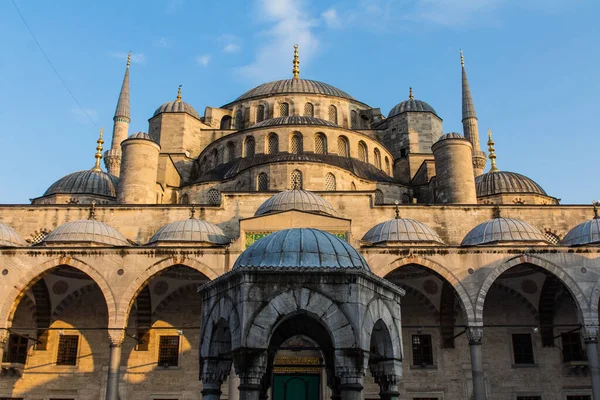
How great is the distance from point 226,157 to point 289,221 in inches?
291

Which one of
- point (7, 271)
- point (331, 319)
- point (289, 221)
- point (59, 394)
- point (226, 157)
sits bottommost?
point (59, 394)

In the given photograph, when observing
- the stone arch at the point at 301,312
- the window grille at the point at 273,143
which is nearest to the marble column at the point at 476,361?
the stone arch at the point at 301,312

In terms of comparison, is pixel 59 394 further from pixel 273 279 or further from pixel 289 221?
pixel 273 279

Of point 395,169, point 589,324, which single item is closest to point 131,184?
point 395,169

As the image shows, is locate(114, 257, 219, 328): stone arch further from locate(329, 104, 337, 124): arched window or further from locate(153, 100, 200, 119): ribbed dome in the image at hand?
locate(329, 104, 337, 124): arched window

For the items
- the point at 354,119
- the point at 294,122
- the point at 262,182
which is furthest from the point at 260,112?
the point at 262,182

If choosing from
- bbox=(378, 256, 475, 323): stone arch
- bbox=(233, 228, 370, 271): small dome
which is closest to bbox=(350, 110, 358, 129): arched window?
bbox=(378, 256, 475, 323): stone arch

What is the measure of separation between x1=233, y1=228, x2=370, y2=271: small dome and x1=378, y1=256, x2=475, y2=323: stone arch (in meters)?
8.61

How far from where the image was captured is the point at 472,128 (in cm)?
2759

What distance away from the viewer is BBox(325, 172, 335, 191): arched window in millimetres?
19231

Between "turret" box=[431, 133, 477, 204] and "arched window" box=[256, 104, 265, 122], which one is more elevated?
"arched window" box=[256, 104, 265, 122]

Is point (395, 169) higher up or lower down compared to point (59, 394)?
higher up

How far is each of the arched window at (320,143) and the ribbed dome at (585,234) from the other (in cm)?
845

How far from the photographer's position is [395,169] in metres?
23.7
